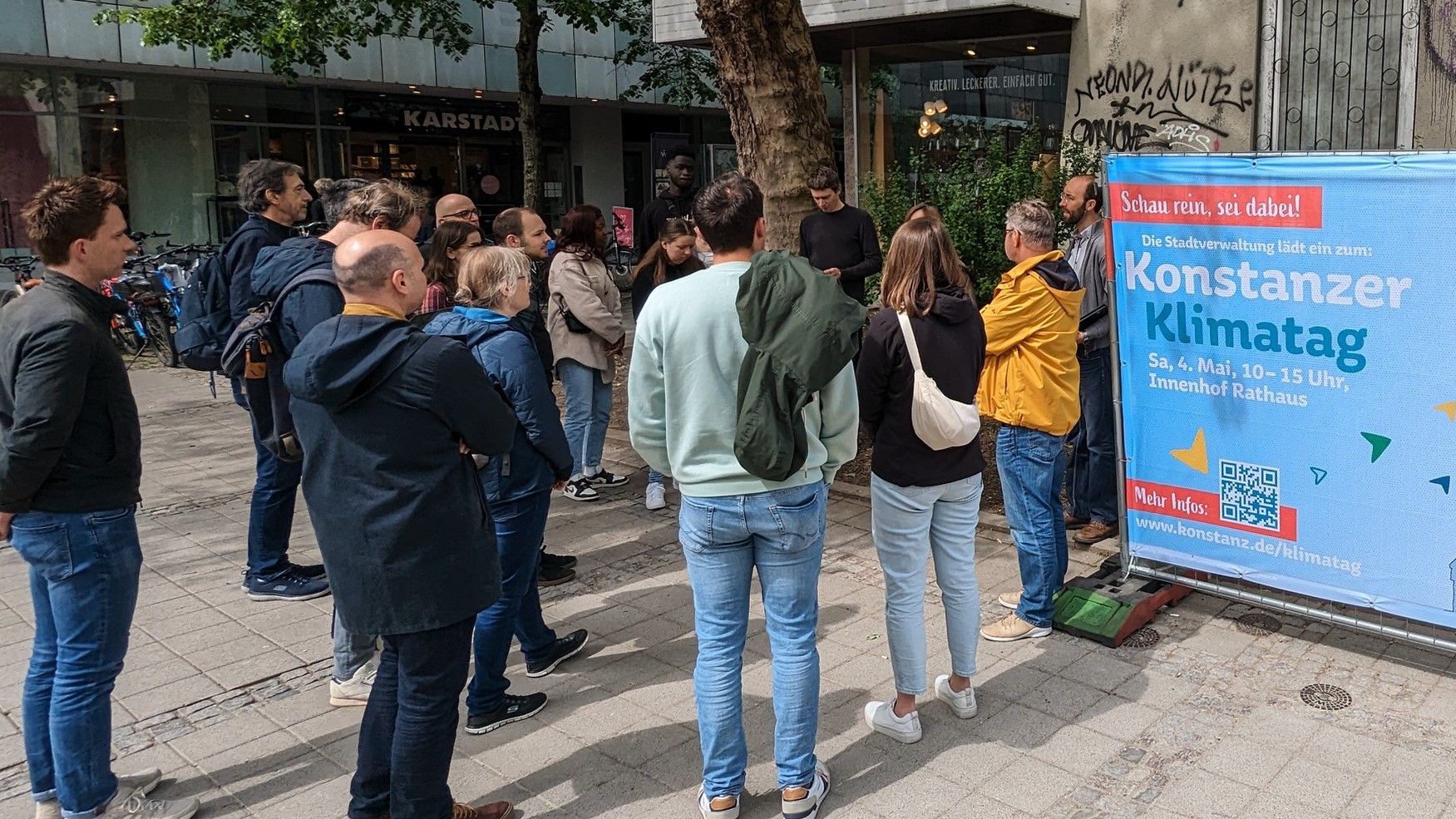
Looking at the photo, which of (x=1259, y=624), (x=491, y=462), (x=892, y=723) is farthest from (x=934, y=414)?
(x=1259, y=624)

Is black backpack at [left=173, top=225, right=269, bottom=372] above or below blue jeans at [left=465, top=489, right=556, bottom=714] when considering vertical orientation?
above

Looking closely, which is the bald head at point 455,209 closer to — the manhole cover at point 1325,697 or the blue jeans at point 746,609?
the blue jeans at point 746,609

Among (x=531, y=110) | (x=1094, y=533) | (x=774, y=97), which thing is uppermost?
(x=531, y=110)

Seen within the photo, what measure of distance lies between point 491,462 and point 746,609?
112 centimetres

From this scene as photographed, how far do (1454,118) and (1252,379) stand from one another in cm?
519

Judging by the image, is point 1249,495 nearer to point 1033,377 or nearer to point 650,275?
point 1033,377

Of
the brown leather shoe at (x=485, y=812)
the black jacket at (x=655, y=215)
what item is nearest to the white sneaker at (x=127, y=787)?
the brown leather shoe at (x=485, y=812)

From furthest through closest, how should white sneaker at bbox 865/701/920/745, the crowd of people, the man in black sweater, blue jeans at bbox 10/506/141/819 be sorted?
the man in black sweater
white sneaker at bbox 865/701/920/745
blue jeans at bbox 10/506/141/819
the crowd of people

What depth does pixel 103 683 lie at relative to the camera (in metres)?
3.46

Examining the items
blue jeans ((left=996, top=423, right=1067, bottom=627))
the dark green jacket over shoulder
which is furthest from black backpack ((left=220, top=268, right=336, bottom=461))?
blue jeans ((left=996, top=423, right=1067, bottom=627))

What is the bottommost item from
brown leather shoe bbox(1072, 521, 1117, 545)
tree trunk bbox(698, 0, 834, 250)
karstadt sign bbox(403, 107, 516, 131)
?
brown leather shoe bbox(1072, 521, 1117, 545)

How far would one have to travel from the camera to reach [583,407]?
23.6 ft

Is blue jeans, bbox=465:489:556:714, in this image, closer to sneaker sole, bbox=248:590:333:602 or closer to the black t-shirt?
sneaker sole, bbox=248:590:333:602

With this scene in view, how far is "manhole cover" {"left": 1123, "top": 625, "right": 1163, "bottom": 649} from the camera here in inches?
186
